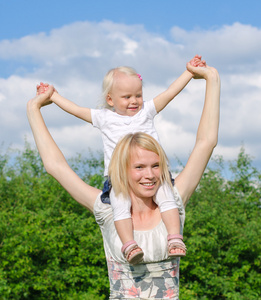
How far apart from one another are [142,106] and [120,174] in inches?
40.5

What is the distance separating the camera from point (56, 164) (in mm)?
2381

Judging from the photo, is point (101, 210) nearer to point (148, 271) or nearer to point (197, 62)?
point (148, 271)

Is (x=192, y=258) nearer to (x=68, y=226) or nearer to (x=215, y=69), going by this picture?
(x=68, y=226)

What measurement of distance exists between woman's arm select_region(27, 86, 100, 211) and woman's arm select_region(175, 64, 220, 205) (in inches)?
16.3

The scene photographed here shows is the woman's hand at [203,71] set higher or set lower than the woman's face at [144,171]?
higher

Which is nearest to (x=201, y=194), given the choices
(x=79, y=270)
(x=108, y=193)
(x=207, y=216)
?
(x=207, y=216)

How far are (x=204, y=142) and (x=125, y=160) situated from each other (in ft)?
1.31

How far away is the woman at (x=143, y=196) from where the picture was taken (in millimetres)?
2158

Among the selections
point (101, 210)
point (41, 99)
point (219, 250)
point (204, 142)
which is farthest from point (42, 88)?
point (219, 250)

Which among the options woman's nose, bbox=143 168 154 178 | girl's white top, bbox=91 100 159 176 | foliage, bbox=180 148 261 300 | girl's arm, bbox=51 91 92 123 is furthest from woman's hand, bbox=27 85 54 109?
foliage, bbox=180 148 261 300

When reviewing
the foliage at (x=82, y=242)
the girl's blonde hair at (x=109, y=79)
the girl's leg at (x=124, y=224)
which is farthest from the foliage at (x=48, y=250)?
the girl's leg at (x=124, y=224)

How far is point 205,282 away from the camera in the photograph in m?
9.10

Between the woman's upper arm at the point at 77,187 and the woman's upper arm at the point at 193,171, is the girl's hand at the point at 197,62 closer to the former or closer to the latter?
the woman's upper arm at the point at 193,171

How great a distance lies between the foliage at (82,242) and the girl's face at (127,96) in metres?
5.26
